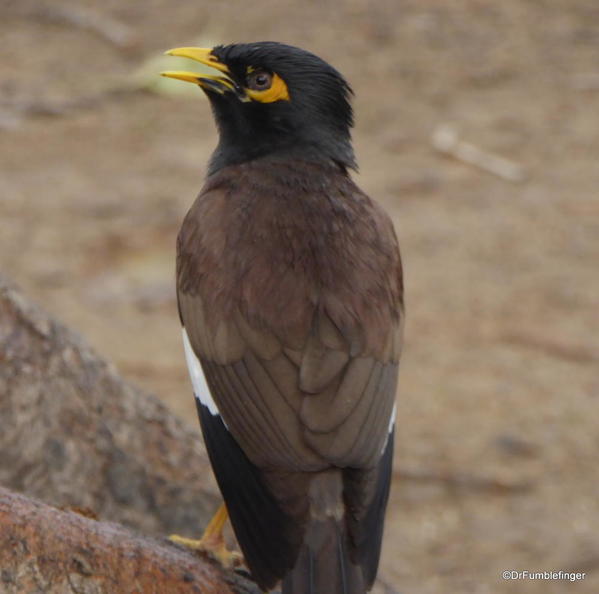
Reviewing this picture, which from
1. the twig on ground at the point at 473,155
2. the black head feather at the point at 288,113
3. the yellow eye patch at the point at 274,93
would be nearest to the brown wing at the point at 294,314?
the black head feather at the point at 288,113

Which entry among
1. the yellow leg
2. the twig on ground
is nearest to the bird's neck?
the yellow leg

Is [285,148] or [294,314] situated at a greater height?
[285,148]

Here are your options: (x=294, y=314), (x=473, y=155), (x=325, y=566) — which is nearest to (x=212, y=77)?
(x=294, y=314)

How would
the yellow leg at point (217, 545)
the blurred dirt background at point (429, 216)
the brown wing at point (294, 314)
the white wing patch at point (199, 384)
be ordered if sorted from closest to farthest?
the brown wing at point (294, 314)
the white wing patch at point (199, 384)
the yellow leg at point (217, 545)
the blurred dirt background at point (429, 216)

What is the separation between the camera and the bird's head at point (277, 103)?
4.45 meters

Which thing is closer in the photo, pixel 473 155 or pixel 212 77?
pixel 212 77

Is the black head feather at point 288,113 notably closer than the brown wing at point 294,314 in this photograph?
No

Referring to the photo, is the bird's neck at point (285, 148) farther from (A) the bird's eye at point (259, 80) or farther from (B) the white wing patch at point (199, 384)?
(B) the white wing patch at point (199, 384)

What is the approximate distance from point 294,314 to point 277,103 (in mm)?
1010

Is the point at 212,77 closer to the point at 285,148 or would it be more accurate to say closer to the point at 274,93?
the point at 274,93

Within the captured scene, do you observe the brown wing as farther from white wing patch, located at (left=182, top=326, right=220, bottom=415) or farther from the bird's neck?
the bird's neck

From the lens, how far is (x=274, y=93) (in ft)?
14.6

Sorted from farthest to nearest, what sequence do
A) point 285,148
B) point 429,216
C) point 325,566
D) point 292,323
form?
point 429,216 < point 285,148 < point 292,323 < point 325,566

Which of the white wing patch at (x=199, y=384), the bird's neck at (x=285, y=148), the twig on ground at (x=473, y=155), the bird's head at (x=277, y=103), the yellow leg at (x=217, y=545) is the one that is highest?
the twig on ground at (x=473, y=155)
